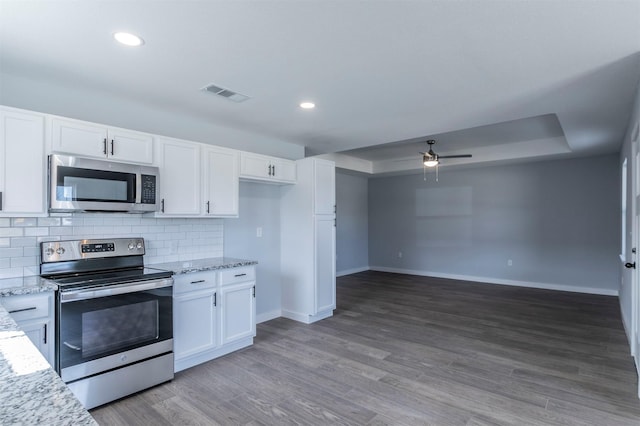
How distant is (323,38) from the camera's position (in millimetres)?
2158

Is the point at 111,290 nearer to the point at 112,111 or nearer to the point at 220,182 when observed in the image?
the point at 220,182

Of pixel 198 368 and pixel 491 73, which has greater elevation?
pixel 491 73

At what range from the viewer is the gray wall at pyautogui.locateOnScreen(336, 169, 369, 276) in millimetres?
8172

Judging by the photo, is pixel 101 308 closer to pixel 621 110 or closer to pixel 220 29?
pixel 220 29

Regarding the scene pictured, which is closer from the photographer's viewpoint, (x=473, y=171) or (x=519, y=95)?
(x=519, y=95)

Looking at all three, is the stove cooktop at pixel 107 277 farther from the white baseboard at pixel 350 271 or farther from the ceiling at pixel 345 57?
the white baseboard at pixel 350 271

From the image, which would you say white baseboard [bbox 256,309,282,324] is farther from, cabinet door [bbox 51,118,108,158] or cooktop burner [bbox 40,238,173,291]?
cabinet door [bbox 51,118,108,158]

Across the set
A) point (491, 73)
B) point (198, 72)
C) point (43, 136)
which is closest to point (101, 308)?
point (43, 136)

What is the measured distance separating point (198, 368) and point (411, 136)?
142 inches

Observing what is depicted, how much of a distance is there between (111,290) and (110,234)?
29.6 inches

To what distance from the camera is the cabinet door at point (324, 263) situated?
4.58m

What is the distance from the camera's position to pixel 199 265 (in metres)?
3.34

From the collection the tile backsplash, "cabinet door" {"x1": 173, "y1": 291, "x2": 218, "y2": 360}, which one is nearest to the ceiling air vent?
the tile backsplash

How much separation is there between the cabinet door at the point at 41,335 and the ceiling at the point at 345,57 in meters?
1.76
